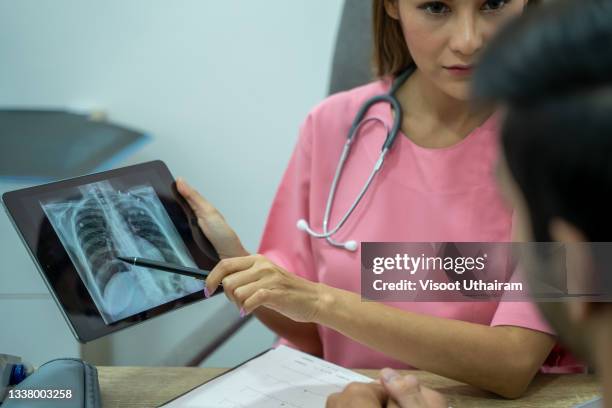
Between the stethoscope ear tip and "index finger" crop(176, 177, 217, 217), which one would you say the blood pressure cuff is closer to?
"index finger" crop(176, 177, 217, 217)

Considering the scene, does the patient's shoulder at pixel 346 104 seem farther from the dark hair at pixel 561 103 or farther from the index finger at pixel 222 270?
the dark hair at pixel 561 103

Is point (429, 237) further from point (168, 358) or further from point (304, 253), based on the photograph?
point (168, 358)

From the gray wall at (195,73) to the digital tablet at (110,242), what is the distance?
76 centimetres

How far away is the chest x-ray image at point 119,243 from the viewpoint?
0.77 meters

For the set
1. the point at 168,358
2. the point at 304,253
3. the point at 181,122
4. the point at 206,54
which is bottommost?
the point at 168,358

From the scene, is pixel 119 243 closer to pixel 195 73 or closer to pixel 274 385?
pixel 274 385

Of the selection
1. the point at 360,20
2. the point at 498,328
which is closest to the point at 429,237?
the point at 498,328

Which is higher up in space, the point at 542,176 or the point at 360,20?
the point at 360,20

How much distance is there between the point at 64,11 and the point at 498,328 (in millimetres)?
1146

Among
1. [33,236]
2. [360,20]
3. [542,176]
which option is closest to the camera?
[542,176]

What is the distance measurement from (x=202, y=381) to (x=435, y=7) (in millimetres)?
525

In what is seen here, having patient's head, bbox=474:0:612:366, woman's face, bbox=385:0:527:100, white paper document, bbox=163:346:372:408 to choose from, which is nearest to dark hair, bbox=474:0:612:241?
patient's head, bbox=474:0:612:366

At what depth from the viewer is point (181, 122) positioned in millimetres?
1681

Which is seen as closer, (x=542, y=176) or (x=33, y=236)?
(x=542, y=176)
